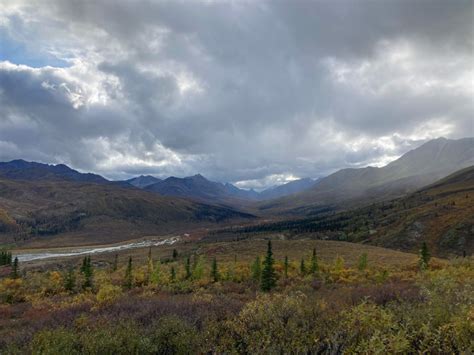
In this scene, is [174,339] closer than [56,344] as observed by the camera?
No

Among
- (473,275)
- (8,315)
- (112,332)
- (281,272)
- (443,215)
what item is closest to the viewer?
(112,332)

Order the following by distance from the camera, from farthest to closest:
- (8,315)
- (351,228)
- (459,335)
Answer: (351,228), (8,315), (459,335)

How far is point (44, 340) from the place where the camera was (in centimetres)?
1143

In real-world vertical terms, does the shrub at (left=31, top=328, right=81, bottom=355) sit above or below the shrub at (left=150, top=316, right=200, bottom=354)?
above

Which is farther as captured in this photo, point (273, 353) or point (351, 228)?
point (351, 228)

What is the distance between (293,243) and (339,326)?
97732 millimetres

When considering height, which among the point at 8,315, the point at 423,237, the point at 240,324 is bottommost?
the point at 423,237

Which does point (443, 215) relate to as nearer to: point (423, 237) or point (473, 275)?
point (423, 237)

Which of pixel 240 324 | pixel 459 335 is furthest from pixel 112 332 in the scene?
pixel 459 335

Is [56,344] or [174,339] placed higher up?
[56,344]

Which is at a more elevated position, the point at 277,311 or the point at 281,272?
the point at 277,311

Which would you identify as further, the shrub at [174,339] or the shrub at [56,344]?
the shrub at [174,339]

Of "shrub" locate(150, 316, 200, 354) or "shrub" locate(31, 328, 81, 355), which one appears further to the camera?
"shrub" locate(150, 316, 200, 354)

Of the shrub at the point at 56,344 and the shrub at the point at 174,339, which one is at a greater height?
the shrub at the point at 56,344
